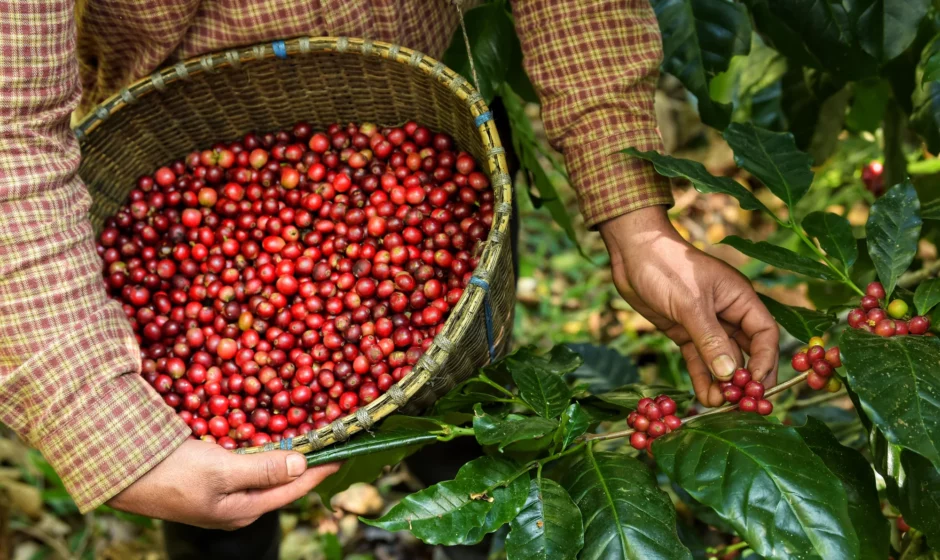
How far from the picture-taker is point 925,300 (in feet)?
3.36

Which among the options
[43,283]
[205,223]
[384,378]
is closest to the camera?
[43,283]

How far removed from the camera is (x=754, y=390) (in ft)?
3.63

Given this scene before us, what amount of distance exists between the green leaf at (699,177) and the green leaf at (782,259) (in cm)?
6

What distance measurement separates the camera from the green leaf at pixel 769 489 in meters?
0.87

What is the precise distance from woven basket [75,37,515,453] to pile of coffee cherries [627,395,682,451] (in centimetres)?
29

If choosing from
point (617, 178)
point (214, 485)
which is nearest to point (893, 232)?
point (617, 178)

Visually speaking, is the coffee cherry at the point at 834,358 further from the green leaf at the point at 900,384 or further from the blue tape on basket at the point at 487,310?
the blue tape on basket at the point at 487,310

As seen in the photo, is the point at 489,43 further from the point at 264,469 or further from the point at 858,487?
the point at 858,487

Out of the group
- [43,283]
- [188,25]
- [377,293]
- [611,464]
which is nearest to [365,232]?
[377,293]

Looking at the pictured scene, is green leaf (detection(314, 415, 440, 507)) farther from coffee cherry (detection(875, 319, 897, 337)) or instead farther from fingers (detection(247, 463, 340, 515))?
coffee cherry (detection(875, 319, 897, 337))

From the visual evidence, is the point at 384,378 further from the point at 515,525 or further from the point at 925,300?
the point at 925,300

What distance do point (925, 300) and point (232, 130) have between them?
1.34 m

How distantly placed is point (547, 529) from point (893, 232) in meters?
0.63

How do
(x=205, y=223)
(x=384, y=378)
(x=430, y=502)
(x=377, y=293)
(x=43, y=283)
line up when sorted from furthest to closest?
1. (x=205, y=223)
2. (x=377, y=293)
3. (x=384, y=378)
4. (x=43, y=283)
5. (x=430, y=502)
